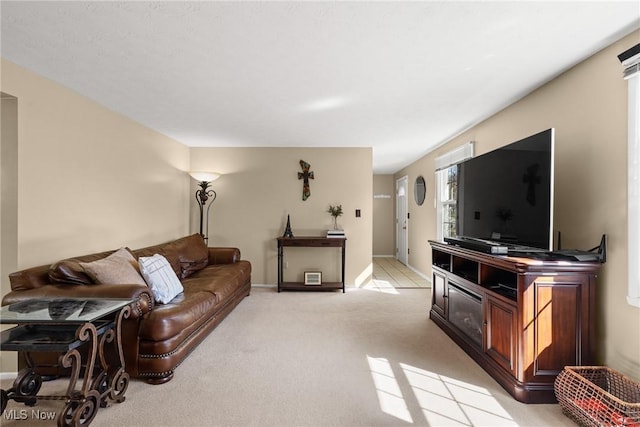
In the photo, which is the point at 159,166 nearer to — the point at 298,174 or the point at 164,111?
the point at 164,111

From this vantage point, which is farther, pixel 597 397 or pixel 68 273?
pixel 68 273

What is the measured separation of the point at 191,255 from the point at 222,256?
0.48m

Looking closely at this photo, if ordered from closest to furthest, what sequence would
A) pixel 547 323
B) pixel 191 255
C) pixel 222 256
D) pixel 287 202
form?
pixel 547 323 → pixel 191 255 → pixel 222 256 → pixel 287 202

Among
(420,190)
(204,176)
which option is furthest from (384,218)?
(204,176)

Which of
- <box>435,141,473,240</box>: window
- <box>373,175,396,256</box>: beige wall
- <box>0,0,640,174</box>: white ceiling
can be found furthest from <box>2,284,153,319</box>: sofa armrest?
<box>373,175,396,256</box>: beige wall

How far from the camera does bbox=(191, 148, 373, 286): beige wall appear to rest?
495 centimetres

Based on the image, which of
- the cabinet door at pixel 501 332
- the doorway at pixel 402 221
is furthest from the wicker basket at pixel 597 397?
the doorway at pixel 402 221

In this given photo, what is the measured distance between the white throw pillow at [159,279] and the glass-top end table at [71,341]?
49 centimetres

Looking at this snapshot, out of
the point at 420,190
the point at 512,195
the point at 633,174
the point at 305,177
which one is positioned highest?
the point at 305,177

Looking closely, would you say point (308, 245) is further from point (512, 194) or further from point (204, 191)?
point (512, 194)

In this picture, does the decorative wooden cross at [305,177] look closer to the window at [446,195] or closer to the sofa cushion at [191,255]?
the sofa cushion at [191,255]

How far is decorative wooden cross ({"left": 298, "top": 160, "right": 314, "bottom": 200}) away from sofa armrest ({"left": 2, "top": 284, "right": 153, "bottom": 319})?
309 cm

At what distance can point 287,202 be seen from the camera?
16.3 feet

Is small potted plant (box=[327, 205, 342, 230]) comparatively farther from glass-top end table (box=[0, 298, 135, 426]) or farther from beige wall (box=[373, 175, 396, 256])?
beige wall (box=[373, 175, 396, 256])
